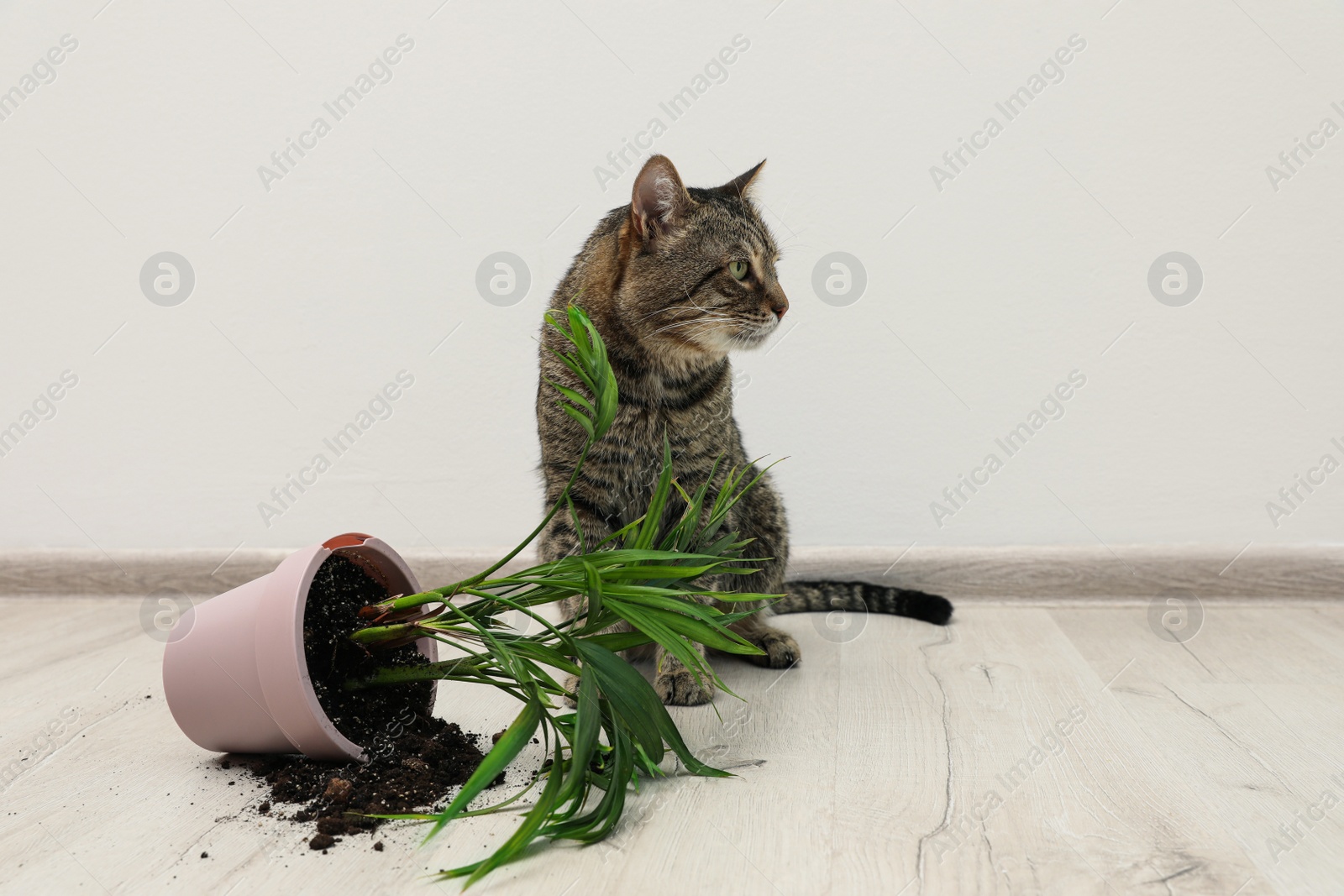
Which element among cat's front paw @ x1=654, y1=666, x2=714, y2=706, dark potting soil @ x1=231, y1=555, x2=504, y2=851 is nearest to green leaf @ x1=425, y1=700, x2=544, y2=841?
dark potting soil @ x1=231, y1=555, x2=504, y2=851

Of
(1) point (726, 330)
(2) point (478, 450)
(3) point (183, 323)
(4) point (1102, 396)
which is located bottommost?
(3) point (183, 323)

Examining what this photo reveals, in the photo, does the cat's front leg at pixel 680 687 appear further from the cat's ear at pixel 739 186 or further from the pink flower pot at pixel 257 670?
the cat's ear at pixel 739 186

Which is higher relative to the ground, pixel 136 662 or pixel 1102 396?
pixel 1102 396

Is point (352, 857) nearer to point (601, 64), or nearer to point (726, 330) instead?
point (726, 330)

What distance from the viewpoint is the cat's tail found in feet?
6.43

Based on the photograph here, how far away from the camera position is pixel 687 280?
1.53 meters

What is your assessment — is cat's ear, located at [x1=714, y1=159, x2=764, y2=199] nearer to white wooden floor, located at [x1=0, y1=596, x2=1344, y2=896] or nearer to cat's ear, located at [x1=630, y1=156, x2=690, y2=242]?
cat's ear, located at [x1=630, y1=156, x2=690, y2=242]

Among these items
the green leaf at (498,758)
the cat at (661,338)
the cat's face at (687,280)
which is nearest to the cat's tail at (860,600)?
the cat at (661,338)

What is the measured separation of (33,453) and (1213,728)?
106 inches

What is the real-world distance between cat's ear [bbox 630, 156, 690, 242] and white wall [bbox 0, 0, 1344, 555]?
0.56 m

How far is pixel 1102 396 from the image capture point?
6.73ft

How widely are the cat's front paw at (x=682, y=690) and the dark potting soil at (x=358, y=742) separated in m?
0.34

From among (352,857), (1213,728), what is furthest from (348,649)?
(1213,728)

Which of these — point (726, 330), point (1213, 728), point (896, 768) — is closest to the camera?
point (896, 768)
